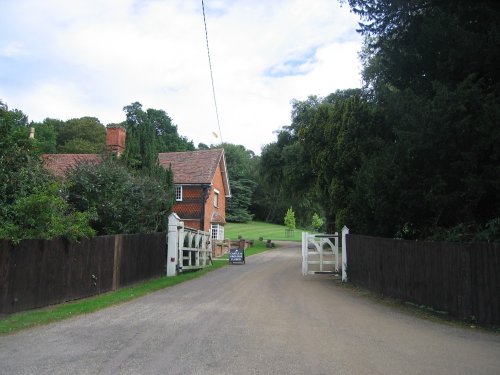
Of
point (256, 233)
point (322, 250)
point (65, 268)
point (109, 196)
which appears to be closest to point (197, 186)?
point (322, 250)

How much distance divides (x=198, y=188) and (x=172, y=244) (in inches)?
641

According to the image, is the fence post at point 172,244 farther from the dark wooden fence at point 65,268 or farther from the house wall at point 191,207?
the house wall at point 191,207

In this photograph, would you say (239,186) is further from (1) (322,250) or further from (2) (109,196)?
(2) (109,196)

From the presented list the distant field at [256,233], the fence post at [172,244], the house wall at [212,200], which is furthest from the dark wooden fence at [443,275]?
the distant field at [256,233]

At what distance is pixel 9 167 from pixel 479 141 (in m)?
11.7

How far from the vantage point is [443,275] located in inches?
429

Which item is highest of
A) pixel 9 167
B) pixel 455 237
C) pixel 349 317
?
pixel 9 167

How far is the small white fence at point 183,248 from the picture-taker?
2047 cm

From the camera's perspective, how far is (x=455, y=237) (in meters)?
11.4

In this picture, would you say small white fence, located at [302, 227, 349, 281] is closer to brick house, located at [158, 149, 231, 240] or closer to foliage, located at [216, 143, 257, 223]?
brick house, located at [158, 149, 231, 240]

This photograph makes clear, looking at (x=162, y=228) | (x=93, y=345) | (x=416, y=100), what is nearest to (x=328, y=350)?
(x=93, y=345)

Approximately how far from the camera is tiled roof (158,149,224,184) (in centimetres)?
3681

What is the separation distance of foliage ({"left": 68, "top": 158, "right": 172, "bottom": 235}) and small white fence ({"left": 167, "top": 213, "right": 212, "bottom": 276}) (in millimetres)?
1855

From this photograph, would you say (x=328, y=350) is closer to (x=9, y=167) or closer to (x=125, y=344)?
(x=125, y=344)
